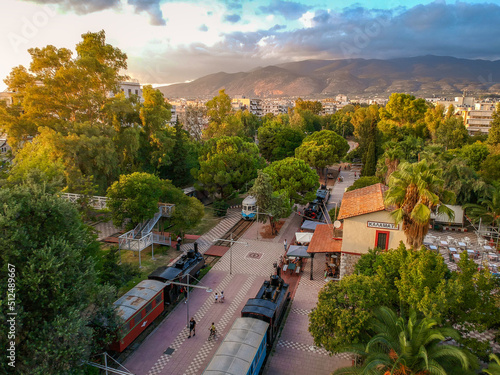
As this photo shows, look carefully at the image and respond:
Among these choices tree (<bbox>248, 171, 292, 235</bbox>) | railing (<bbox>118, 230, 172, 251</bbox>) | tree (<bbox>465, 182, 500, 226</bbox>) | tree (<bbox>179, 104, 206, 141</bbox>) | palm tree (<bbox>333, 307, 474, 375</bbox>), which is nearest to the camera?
palm tree (<bbox>333, 307, 474, 375</bbox>)

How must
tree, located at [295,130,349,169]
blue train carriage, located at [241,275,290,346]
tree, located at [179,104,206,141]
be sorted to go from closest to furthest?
1. blue train carriage, located at [241,275,290,346]
2. tree, located at [295,130,349,169]
3. tree, located at [179,104,206,141]

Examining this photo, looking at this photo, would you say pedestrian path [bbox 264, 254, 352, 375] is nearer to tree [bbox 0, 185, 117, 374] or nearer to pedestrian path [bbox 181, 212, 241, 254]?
tree [bbox 0, 185, 117, 374]

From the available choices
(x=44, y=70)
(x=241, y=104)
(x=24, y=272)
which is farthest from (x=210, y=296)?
(x=241, y=104)

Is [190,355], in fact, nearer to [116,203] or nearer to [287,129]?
[116,203]

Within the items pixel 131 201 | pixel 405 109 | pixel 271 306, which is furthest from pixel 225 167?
pixel 405 109

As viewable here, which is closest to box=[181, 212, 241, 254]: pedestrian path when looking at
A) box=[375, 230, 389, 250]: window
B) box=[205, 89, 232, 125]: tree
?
box=[375, 230, 389, 250]: window

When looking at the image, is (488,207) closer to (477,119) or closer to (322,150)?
(322,150)

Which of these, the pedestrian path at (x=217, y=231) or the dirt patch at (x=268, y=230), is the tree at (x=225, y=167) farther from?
the dirt patch at (x=268, y=230)
